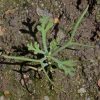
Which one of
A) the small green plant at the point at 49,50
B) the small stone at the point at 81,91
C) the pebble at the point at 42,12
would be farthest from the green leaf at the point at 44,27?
the small stone at the point at 81,91

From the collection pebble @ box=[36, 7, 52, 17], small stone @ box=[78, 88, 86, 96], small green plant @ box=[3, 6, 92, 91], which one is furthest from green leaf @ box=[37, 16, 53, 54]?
small stone @ box=[78, 88, 86, 96]

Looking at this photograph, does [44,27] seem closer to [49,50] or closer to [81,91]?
[49,50]

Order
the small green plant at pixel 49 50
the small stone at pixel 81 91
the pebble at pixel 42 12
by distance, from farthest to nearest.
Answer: the pebble at pixel 42 12 < the small stone at pixel 81 91 < the small green plant at pixel 49 50

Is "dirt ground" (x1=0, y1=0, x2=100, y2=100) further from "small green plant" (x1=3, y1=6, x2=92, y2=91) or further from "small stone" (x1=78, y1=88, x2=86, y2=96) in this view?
"small green plant" (x1=3, y1=6, x2=92, y2=91)

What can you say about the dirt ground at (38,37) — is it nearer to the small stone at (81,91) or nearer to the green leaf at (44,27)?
the small stone at (81,91)

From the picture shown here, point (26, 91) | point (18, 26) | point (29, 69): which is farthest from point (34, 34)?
point (26, 91)

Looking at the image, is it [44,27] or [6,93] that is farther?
[6,93]

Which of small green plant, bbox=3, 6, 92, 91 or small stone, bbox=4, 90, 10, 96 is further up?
small green plant, bbox=3, 6, 92, 91

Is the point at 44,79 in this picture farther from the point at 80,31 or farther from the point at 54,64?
the point at 80,31

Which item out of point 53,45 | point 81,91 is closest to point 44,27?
point 53,45

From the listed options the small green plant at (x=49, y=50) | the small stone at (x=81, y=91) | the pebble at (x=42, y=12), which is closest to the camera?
the small green plant at (x=49, y=50)
